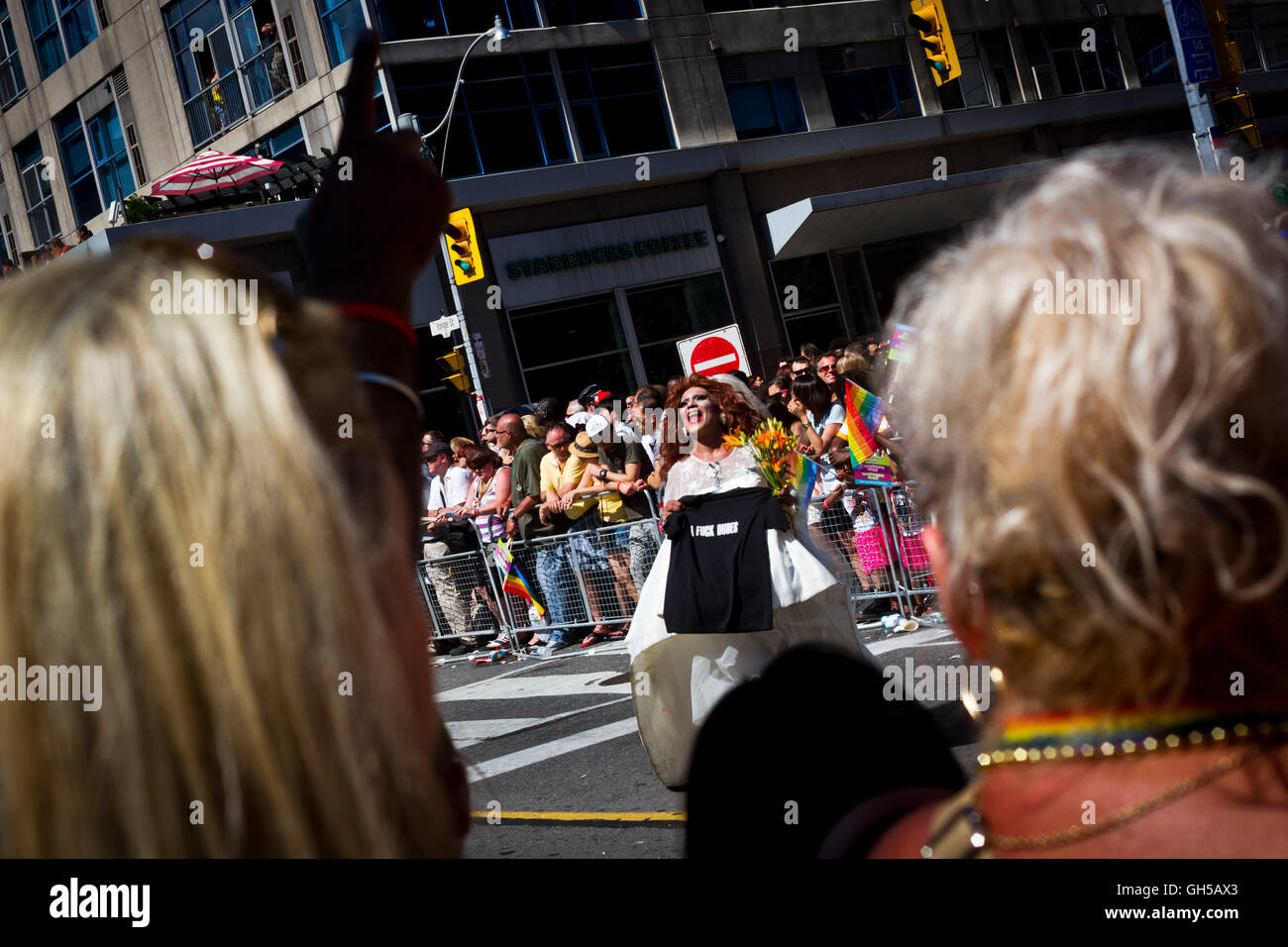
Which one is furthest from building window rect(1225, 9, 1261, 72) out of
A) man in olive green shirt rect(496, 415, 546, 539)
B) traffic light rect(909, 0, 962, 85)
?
man in olive green shirt rect(496, 415, 546, 539)

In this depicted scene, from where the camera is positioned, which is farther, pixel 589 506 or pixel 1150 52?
pixel 1150 52

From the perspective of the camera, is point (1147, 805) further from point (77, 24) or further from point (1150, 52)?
point (1150, 52)

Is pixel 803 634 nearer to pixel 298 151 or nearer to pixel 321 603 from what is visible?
pixel 321 603

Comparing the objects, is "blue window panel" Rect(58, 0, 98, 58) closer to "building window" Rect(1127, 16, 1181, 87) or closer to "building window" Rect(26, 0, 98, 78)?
"building window" Rect(26, 0, 98, 78)

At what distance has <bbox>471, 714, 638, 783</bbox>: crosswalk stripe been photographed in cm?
681

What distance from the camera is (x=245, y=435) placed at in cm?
88

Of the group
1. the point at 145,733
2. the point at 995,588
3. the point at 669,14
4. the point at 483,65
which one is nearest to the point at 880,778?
the point at 995,588

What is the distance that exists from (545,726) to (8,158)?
2873 centimetres

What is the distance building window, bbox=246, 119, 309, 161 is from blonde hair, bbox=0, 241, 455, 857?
24151 millimetres

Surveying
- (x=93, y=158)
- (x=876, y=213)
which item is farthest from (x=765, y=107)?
(x=93, y=158)

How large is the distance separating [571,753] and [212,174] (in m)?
16.8

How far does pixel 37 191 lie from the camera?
1158 inches

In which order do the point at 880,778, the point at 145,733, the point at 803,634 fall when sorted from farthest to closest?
the point at 803,634
the point at 880,778
the point at 145,733

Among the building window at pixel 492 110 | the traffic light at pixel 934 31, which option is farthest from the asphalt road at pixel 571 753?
the building window at pixel 492 110
